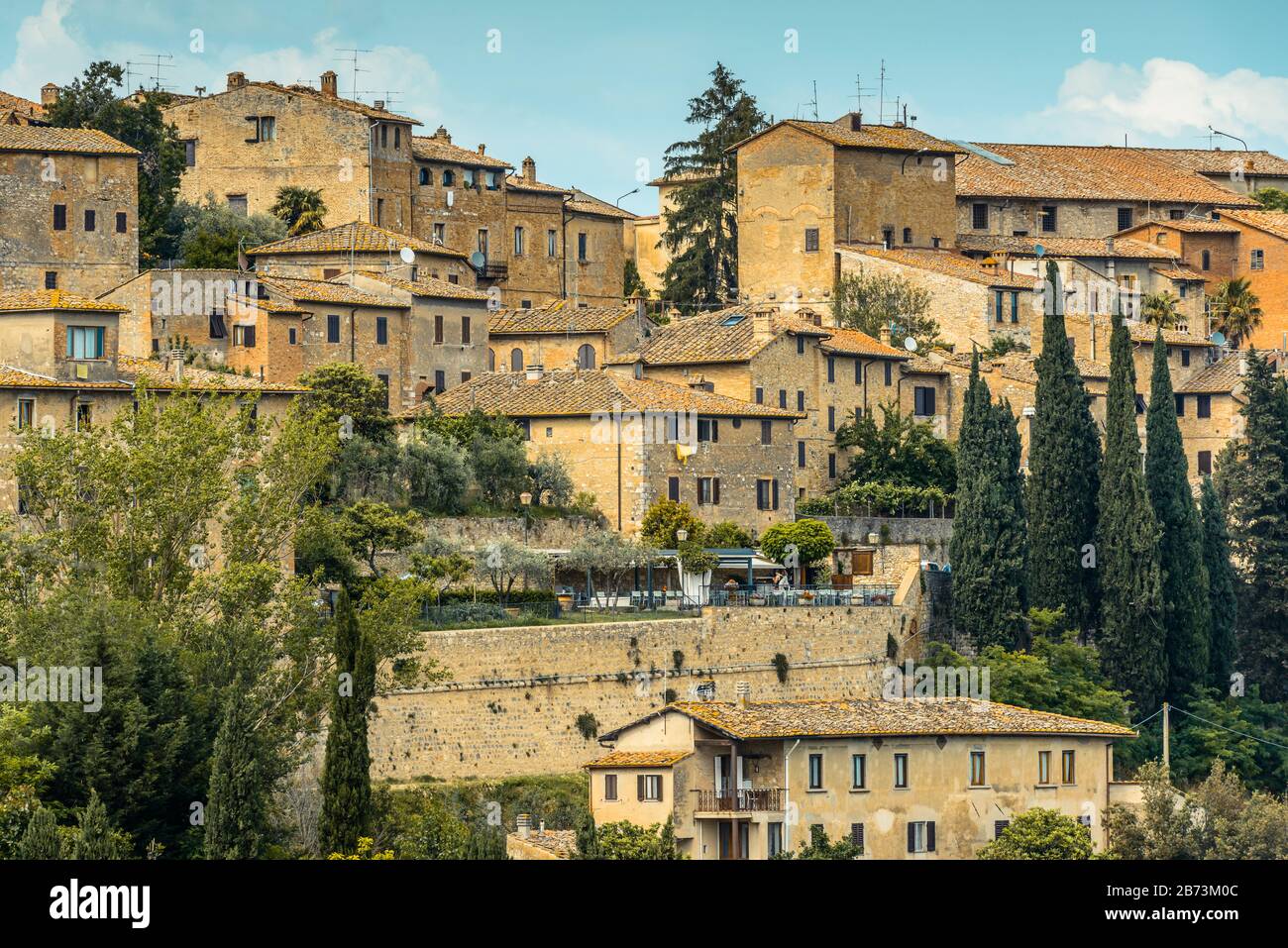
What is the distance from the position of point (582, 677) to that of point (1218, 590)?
803 inches

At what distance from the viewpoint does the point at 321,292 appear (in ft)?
187

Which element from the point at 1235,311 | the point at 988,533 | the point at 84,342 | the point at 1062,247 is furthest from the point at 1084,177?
the point at 84,342

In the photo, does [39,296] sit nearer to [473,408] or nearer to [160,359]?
[160,359]

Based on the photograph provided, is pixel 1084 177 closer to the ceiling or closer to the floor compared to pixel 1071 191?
closer to the ceiling

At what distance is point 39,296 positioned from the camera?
46.5 meters

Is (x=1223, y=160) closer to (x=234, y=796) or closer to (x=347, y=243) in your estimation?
(x=347, y=243)

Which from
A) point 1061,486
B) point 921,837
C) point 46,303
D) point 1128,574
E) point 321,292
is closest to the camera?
point 921,837

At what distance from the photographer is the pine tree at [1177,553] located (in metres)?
57.0

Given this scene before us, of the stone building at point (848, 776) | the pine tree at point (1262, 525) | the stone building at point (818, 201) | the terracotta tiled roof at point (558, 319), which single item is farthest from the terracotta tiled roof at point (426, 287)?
the pine tree at point (1262, 525)

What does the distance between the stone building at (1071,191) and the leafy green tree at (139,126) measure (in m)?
26.4

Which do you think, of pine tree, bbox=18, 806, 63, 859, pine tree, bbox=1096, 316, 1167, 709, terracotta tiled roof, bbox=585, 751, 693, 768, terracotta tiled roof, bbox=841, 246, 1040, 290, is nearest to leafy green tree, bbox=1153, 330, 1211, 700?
pine tree, bbox=1096, 316, 1167, 709

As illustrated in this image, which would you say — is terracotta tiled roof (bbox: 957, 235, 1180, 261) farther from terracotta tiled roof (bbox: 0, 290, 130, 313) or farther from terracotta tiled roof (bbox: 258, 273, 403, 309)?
terracotta tiled roof (bbox: 0, 290, 130, 313)
